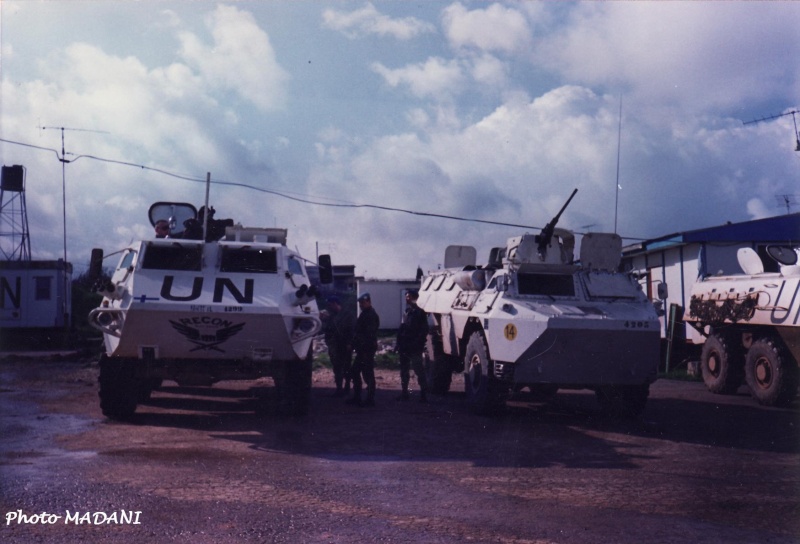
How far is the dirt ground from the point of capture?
17.3 ft

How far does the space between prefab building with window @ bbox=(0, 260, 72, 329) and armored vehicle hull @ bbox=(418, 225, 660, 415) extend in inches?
640

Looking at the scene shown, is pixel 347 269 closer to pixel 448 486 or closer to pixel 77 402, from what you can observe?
pixel 77 402

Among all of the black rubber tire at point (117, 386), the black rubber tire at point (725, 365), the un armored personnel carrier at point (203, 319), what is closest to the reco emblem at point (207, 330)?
the un armored personnel carrier at point (203, 319)

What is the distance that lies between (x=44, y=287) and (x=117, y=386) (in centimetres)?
1623

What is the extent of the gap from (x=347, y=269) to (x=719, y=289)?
27.0m

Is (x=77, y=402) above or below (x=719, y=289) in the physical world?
below

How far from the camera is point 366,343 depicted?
11438 mm

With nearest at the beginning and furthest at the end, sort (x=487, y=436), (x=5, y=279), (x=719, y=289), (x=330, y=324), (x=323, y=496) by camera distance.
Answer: (x=323, y=496) < (x=487, y=436) < (x=330, y=324) < (x=719, y=289) < (x=5, y=279)

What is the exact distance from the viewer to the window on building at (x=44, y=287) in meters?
24.2

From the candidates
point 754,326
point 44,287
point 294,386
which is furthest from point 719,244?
point 44,287

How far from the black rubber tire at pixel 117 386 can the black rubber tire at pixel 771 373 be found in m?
9.00

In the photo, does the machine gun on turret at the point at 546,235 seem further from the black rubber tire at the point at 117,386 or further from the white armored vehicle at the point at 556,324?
the black rubber tire at the point at 117,386

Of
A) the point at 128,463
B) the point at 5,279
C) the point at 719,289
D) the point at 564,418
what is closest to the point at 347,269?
the point at 5,279

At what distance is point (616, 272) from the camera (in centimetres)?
1106
